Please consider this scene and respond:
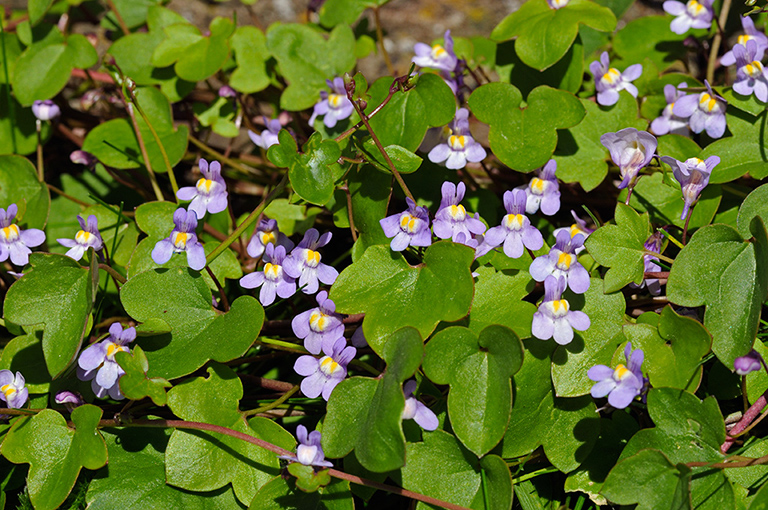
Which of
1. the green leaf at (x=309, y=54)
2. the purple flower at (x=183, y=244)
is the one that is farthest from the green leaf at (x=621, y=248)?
the green leaf at (x=309, y=54)

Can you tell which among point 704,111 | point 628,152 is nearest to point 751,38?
point 704,111

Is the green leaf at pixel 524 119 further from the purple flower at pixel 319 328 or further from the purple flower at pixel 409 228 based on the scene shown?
the purple flower at pixel 319 328

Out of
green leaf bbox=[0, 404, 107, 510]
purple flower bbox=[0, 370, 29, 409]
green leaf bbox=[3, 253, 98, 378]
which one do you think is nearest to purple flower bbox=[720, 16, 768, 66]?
green leaf bbox=[3, 253, 98, 378]

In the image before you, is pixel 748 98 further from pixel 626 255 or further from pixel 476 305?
pixel 476 305

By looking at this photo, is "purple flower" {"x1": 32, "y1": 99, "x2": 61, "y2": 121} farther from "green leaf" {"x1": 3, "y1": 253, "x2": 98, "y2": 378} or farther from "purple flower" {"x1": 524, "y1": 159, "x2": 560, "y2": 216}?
"purple flower" {"x1": 524, "y1": 159, "x2": 560, "y2": 216}

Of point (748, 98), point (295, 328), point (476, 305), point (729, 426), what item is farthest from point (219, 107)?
point (729, 426)

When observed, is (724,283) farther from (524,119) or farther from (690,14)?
(690,14)
